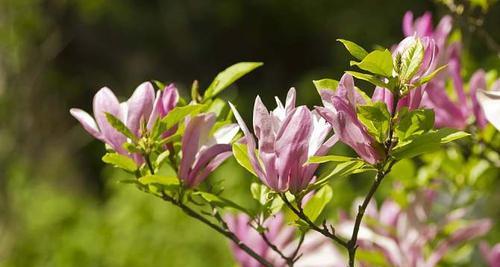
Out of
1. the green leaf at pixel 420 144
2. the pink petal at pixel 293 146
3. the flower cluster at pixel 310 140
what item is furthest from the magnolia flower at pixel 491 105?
the pink petal at pixel 293 146

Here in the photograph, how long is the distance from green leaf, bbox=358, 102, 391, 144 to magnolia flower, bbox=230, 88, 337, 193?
0.05 metres

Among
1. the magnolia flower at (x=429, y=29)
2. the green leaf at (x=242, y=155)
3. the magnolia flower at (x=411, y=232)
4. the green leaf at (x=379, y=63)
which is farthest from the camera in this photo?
the magnolia flower at (x=411, y=232)

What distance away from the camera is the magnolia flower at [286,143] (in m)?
0.80

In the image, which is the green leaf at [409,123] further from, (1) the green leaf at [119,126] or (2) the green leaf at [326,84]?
(1) the green leaf at [119,126]

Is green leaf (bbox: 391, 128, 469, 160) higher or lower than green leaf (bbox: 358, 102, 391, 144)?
lower

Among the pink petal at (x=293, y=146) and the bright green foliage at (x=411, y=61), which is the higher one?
the bright green foliage at (x=411, y=61)

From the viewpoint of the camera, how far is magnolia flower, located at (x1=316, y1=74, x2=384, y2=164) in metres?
0.78

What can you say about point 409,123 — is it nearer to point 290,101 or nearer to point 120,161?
point 290,101

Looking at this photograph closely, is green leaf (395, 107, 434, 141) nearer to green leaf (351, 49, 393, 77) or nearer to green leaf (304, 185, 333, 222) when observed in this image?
green leaf (351, 49, 393, 77)

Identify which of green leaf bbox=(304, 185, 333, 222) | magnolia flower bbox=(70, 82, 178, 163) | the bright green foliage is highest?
magnolia flower bbox=(70, 82, 178, 163)

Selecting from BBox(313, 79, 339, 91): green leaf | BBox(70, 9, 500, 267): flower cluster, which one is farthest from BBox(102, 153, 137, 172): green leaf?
BBox(313, 79, 339, 91): green leaf

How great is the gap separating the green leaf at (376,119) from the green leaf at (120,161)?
287mm

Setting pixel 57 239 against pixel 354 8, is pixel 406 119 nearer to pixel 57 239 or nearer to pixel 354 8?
pixel 57 239

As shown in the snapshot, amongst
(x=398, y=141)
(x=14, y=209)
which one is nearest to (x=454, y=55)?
(x=398, y=141)
